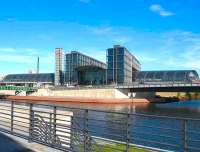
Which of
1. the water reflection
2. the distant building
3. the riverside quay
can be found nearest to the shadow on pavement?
the water reflection

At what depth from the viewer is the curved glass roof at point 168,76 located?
144 m

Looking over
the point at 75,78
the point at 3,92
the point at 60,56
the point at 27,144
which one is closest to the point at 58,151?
the point at 27,144

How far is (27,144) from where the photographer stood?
13.3 meters

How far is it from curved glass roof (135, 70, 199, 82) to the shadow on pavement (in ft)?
414

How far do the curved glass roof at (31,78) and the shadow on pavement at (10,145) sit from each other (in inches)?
6565

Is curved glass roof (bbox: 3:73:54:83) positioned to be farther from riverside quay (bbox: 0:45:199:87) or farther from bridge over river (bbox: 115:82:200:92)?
bridge over river (bbox: 115:82:200:92)

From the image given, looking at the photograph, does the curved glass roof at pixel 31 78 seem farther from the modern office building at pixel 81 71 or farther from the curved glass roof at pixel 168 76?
the curved glass roof at pixel 168 76

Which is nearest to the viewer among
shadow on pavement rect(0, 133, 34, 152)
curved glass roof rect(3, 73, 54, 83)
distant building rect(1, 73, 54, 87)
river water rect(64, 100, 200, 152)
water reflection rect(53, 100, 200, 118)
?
river water rect(64, 100, 200, 152)

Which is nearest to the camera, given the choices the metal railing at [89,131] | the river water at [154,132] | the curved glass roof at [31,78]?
the metal railing at [89,131]

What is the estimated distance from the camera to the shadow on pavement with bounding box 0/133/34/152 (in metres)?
12.2

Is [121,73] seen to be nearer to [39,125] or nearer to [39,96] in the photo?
[39,96]

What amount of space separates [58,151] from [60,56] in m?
187

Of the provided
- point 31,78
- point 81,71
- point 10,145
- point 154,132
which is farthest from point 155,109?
point 31,78

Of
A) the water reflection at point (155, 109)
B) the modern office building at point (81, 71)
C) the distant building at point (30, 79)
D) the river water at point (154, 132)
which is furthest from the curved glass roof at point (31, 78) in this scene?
the river water at point (154, 132)
